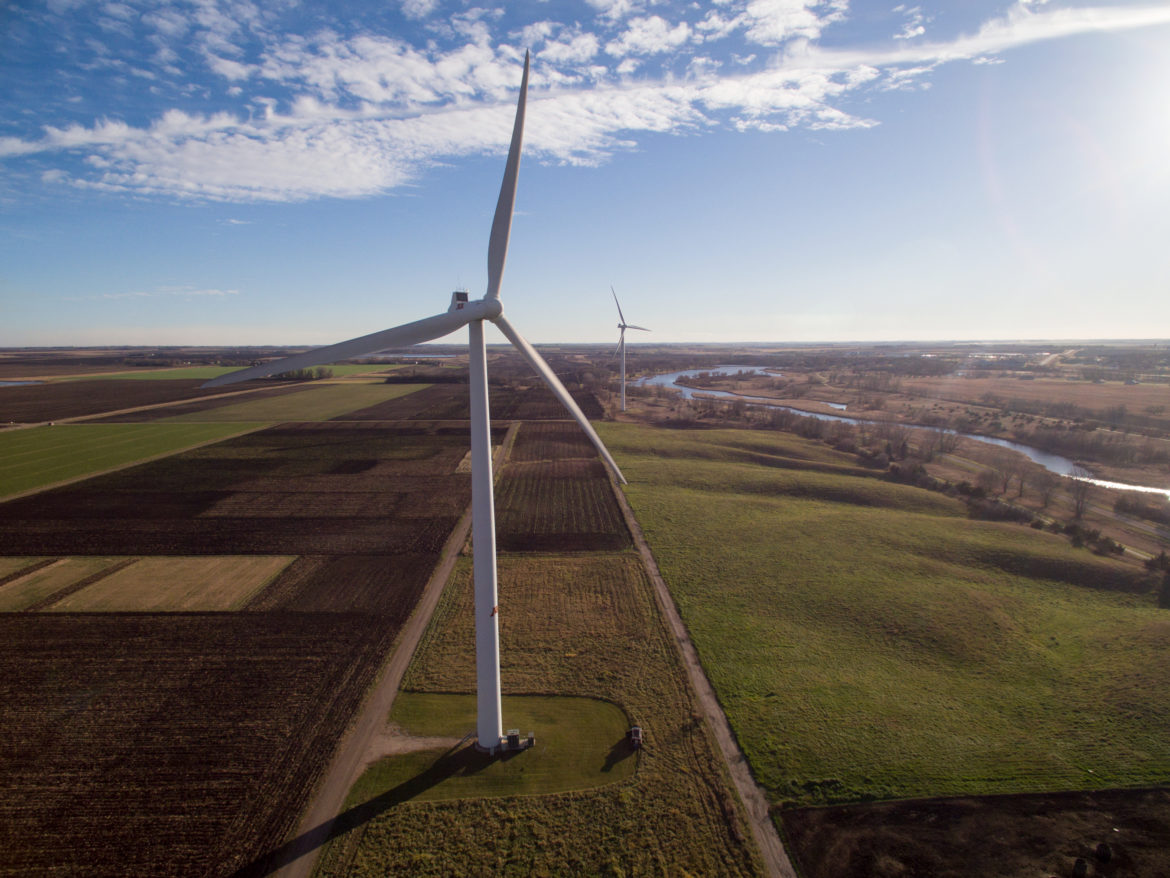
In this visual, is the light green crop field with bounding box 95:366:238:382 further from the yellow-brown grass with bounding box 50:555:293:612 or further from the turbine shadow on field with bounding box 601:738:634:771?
the turbine shadow on field with bounding box 601:738:634:771

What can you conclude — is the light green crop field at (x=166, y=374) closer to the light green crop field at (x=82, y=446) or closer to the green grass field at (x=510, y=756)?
the light green crop field at (x=82, y=446)

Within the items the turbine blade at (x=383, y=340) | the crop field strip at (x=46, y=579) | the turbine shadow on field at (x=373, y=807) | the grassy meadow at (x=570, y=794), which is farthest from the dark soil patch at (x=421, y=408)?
the turbine shadow on field at (x=373, y=807)

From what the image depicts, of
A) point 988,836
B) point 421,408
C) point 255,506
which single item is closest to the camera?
point 988,836

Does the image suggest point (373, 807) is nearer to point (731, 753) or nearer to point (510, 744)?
point (510, 744)

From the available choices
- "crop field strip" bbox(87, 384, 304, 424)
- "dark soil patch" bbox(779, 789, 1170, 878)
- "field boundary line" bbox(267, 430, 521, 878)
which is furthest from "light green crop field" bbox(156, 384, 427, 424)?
"dark soil patch" bbox(779, 789, 1170, 878)

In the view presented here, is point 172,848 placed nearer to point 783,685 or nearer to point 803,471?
point 783,685

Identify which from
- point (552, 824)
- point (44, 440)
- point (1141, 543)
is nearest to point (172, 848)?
point (552, 824)

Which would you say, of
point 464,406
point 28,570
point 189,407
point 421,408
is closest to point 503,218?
point 28,570
